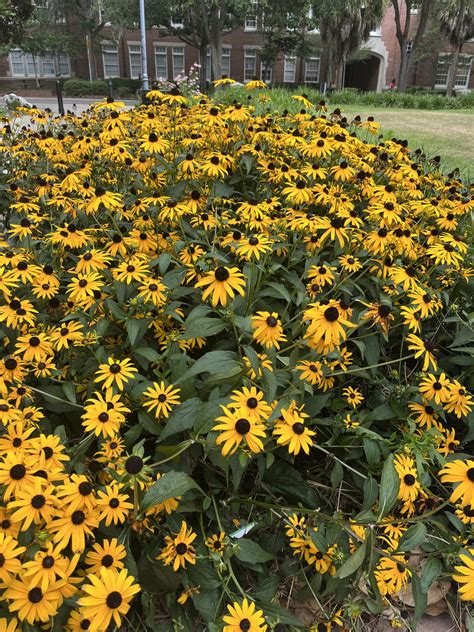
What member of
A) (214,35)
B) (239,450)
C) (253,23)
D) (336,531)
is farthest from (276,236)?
(253,23)

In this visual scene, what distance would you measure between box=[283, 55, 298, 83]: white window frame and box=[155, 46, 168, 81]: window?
27.7 feet

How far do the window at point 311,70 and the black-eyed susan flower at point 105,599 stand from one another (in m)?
38.7

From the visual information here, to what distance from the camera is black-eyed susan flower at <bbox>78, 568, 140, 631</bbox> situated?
3.86 ft

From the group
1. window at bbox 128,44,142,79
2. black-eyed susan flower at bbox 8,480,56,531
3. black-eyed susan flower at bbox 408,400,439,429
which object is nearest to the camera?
black-eyed susan flower at bbox 8,480,56,531

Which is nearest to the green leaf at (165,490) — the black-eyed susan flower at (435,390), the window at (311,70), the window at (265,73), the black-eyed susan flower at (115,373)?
the black-eyed susan flower at (115,373)

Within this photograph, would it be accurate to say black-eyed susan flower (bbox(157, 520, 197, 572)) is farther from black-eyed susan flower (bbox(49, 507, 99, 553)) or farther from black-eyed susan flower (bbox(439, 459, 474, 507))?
black-eyed susan flower (bbox(439, 459, 474, 507))

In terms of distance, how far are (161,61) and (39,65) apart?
335 inches

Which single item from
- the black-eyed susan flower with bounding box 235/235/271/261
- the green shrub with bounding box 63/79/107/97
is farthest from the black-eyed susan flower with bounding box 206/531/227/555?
the green shrub with bounding box 63/79/107/97

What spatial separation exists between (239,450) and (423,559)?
1014 millimetres

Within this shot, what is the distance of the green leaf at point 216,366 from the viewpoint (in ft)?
5.54

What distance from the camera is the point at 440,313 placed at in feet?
8.77

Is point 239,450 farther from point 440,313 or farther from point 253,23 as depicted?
point 253,23

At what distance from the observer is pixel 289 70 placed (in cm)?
3522

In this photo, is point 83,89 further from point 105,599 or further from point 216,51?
point 105,599
